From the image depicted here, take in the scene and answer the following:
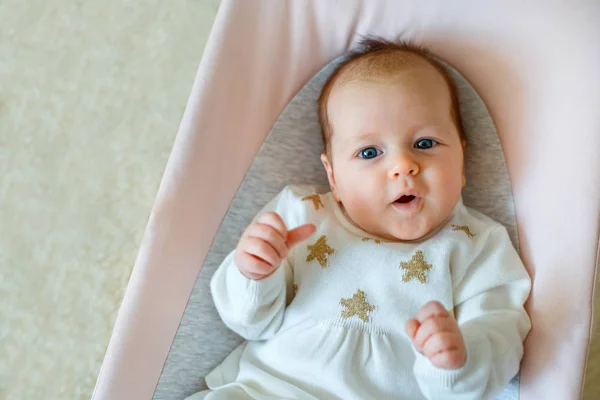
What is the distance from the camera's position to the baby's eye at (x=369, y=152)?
0.98m

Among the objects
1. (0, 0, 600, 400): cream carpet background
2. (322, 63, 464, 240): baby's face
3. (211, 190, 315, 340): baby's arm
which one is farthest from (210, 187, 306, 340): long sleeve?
(0, 0, 600, 400): cream carpet background

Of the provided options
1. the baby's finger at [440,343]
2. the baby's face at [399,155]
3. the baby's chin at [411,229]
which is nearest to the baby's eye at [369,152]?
the baby's face at [399,155]

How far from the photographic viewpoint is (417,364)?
83 cm

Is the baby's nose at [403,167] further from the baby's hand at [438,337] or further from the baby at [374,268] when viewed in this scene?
the baby's hand at [438,337]

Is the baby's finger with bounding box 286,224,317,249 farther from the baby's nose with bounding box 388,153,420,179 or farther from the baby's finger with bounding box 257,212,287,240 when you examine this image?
the baby's nose with bounding box 388,153,420,179

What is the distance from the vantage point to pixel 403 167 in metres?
0.92

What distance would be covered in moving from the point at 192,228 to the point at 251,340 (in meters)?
0.20

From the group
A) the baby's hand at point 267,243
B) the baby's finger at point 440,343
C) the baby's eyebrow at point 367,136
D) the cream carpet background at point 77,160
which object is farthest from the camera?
the cream carpet background at point 77,160

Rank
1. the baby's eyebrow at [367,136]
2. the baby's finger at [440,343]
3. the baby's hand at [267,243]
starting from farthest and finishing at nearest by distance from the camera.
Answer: the baby's eyebrow at [367,136], the baby's hand at [267,243], the baby's finger at [440,343]

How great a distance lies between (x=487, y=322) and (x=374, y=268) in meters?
0.18

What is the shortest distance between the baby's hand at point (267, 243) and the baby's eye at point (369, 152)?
0.55ft

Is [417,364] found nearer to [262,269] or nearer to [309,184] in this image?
[262,269]

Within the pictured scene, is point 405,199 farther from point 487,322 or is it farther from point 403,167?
point 487,322

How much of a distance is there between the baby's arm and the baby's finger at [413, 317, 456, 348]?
0.20 metres
